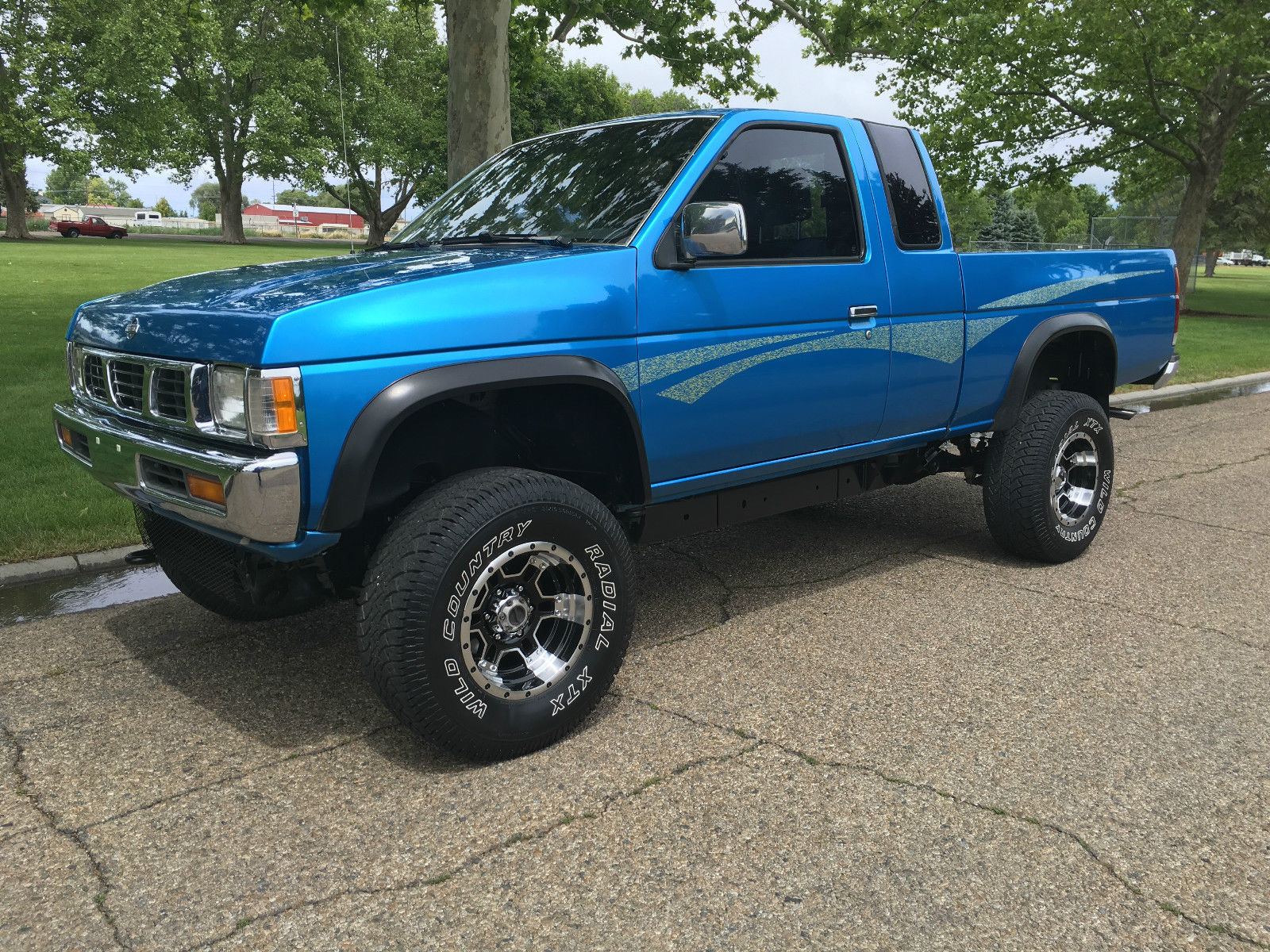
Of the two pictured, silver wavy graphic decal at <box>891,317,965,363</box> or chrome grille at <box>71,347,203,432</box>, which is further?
silver wavy graphic decal at <box>891,317,965,363</box>

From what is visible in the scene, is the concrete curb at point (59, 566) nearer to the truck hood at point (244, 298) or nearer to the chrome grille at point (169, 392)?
the truck hood at point (244, 298)

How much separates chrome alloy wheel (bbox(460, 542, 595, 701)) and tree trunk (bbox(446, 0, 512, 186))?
6.40m

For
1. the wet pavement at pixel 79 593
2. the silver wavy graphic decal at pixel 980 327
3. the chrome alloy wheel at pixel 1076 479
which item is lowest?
the wet pavement at pixel 79 593

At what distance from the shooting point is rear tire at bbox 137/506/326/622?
3520 mm

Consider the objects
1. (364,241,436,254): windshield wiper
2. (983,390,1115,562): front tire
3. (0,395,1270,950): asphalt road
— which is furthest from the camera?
(983,390,1115,562): front tire

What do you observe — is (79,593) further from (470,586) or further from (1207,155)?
(1207,155)

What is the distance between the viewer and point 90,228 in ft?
214

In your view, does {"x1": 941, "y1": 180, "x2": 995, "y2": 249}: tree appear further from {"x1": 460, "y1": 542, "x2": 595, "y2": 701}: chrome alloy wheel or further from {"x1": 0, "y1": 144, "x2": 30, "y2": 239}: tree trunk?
{"x1": 0, "y1": 144, "x2": 30, "y2": 239}: tree trunk

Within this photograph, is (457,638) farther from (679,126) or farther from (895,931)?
(679,126)

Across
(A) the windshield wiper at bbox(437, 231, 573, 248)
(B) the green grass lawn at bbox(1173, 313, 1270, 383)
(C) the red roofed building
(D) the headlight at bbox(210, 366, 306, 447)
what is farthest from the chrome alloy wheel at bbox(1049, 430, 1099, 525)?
(C) the red roofed building

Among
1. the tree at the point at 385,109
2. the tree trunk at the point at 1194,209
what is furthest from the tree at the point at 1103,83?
the tree at the point at 385,109

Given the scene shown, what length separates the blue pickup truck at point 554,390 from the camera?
3.07m

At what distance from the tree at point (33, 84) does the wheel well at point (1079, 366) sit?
175 feet

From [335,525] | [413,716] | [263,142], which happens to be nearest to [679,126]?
[335,525]
